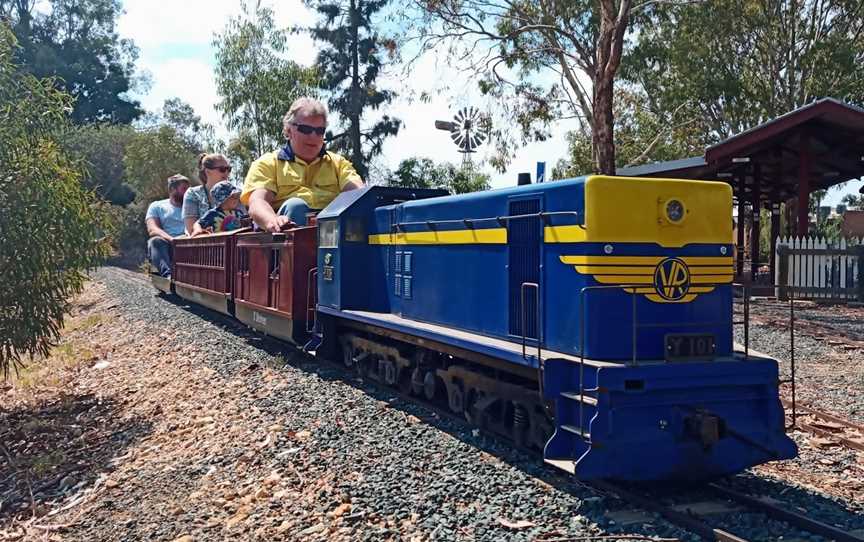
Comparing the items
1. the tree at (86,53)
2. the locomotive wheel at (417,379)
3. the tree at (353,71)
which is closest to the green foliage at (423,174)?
the tree at (353,71)

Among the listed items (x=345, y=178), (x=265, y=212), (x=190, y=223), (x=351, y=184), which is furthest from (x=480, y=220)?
(x=190, y=223)

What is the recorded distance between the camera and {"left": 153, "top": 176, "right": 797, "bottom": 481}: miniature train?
5.15 m

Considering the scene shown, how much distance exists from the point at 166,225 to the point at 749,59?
24.5 meters

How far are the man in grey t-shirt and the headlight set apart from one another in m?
17.3

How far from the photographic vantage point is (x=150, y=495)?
6492 millimetres

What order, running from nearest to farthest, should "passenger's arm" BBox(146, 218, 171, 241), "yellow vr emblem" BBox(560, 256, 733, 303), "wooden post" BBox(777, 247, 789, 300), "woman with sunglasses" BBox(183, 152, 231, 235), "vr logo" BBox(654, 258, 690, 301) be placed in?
1. "yellow vr emblem" BBox(560, 256, 733, 303)
2. "vr logo" BBox(654, 258, 690, 301)
3. "woman with sunglasses" BBox(183, 152, 231, 235)
4. "wooden post" BBox(777, 247, 789, 300)
5. "passenger's arm" BBox(146, 218, 171, 241)

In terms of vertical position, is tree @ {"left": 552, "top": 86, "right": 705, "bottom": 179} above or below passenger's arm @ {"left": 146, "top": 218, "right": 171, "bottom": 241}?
above

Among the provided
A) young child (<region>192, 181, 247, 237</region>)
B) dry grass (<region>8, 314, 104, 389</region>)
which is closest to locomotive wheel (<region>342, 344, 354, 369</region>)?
dry grass (<region>8, 314, 104, 389</region>)

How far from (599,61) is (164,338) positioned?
1149 centimetres

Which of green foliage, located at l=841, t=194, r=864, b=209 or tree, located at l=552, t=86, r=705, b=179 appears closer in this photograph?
tree, located at l=552, t=86, r=705, b=179

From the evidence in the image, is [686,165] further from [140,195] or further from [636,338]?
[140,195]

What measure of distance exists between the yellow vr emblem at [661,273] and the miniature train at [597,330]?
0.01 metres

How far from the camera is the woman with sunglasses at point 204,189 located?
18062 millimetres

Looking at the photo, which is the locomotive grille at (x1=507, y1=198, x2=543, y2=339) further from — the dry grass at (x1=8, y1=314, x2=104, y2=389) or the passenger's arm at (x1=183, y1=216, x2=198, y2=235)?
the passenger's arm at (x1=183, y1=216, x2=198, y2=235)
